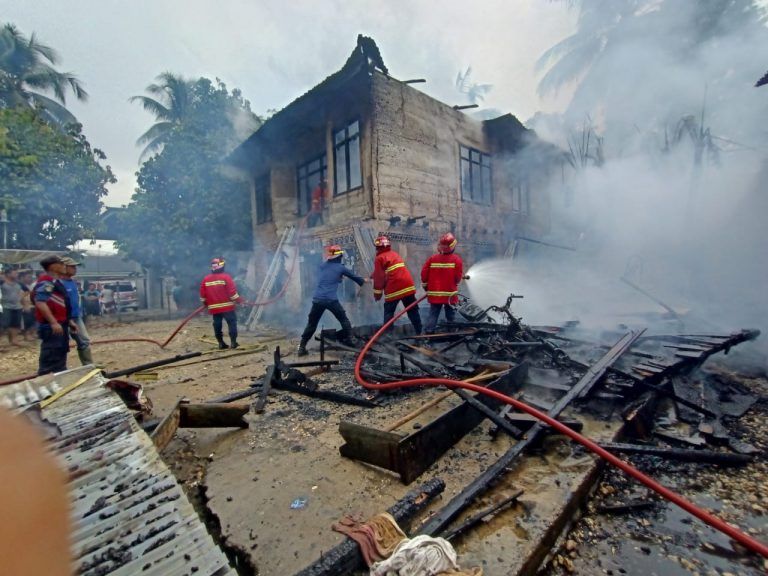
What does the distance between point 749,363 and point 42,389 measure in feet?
27.4

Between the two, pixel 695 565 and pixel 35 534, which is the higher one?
pixel 35 534

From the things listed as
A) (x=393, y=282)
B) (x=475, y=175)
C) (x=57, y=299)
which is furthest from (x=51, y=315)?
(x=475, y=175)

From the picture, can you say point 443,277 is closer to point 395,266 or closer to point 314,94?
point 395,266

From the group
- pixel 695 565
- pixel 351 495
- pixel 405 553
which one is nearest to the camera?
pixel 405 553

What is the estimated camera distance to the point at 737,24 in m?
16.9

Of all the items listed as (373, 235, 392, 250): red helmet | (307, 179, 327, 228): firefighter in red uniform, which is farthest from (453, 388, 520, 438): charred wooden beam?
(307, 179, 327, 228): firefighter in red uniform

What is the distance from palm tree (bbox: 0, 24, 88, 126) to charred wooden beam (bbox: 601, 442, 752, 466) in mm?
25942

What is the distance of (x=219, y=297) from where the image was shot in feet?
23.1

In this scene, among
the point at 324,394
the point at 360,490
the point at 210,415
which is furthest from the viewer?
the point at 324,394

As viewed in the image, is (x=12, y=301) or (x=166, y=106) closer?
(x=12, y=301)

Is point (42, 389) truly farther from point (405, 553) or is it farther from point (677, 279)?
point (677, 279)

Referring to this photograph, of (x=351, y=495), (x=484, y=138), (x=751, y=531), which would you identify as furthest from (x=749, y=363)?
(x=484, y=138)

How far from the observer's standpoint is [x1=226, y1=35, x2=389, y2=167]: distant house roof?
7969mm

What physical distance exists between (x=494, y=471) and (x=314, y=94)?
32.1ft
